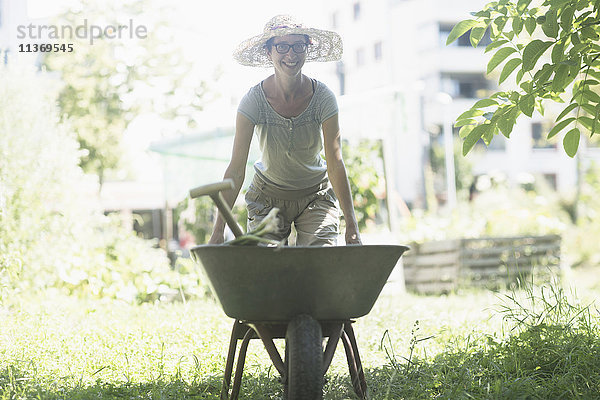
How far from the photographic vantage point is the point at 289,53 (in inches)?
125

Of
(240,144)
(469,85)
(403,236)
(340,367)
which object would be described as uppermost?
(469,85)

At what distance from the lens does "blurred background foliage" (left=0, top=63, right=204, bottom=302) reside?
5840mm

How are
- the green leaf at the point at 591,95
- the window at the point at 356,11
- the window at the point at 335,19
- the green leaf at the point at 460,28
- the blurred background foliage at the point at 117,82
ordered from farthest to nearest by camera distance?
the window at the point at 335,19
the window at the point at 356,11
the blurred background foliage at the point at 117,82
the green leaf at the point at 591,95
the green leaf at the point at 460,28

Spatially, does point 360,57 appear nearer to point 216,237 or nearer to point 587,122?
point 587,122

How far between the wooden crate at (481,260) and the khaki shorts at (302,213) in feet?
16.7

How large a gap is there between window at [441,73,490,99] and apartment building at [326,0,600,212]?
0.15 ft

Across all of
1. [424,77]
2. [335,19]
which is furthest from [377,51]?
[335,19]

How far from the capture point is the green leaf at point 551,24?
279cm

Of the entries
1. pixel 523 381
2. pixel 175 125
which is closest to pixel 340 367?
pixel 523 381

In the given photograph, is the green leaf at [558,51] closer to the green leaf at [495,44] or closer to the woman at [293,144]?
the green leaf at [495,44]

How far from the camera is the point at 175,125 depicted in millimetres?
13133

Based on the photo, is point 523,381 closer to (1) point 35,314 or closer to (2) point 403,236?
(1) point 35,314

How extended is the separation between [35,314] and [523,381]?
333cm

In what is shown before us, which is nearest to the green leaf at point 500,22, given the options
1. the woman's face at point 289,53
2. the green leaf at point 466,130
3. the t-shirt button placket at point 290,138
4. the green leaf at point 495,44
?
the green leaf at point 495,44
